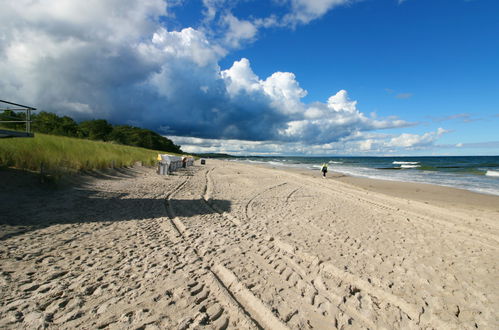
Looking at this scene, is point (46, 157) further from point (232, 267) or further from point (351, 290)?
point (351, 290)

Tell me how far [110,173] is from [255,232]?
432 inches

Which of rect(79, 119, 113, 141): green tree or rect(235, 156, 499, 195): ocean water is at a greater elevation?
rect(79, 119, 113, 141): green tree

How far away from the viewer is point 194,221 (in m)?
6.50

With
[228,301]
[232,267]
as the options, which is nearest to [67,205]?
[232,267]

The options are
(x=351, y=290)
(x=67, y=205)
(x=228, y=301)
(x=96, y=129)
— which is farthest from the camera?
(x=96, y=129)

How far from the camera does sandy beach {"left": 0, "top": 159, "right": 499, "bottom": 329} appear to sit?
9.37 ft

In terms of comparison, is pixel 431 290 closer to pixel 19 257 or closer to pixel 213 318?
pixel 213 318

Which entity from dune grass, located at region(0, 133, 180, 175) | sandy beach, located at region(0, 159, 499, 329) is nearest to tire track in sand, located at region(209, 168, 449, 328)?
sandy beach, located at region(0, 159, 499, 329)

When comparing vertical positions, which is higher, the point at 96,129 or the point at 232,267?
the point at 96,129

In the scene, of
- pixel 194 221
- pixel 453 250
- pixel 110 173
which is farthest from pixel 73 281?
pixel 110 173

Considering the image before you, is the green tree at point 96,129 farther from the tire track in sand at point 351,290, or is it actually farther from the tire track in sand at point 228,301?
the tire track in sand at point 351,290

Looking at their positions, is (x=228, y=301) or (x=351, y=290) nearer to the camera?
(x=228, y=301)

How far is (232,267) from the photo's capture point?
400 centimetres

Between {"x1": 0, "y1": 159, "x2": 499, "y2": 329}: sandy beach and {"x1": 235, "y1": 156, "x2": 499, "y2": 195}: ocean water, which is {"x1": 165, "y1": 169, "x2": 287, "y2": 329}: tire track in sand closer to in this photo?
{"x1": 0, "y1": 159, "x2": 499, "y2": 329}: sandy beach
